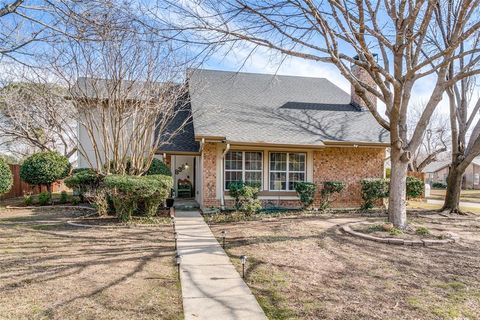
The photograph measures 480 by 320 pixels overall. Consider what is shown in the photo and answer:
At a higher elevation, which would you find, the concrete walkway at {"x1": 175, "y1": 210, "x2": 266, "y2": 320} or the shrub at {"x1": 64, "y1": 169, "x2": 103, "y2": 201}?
the shrub at {"x1": 64, "y1": 169, "x2": 103, "y2": 201}

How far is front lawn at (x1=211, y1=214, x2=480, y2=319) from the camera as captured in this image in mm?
4176

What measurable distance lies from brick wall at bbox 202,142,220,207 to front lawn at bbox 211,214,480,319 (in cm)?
390

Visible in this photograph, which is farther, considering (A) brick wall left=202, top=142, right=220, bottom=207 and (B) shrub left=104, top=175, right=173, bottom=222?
(A) brick wall left=202, top=142, right=220, bottom=207

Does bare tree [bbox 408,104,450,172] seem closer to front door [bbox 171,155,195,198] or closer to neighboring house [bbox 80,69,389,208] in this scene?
neighboring house [bbox 80,69,389,208]

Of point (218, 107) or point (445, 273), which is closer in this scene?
point (445, 273)

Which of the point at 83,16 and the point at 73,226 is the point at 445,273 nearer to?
the point at 83,16

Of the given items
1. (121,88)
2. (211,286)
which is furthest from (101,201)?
(211,286)

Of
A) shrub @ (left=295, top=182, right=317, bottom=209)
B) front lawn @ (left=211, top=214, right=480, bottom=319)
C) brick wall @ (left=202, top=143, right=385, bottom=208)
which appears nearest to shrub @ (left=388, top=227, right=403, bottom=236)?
front lawn @ (left=211, top=214, right=480, bottom=319)

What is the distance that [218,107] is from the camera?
46.8 ft

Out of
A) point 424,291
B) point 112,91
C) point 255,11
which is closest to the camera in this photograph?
point 424,291

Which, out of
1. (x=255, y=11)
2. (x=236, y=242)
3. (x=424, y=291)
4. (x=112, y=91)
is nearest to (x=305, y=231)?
(x=236, y=242)

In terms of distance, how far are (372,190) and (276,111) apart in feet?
16.6

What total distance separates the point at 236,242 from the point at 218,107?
25.3ft

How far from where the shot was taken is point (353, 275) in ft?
17.8
